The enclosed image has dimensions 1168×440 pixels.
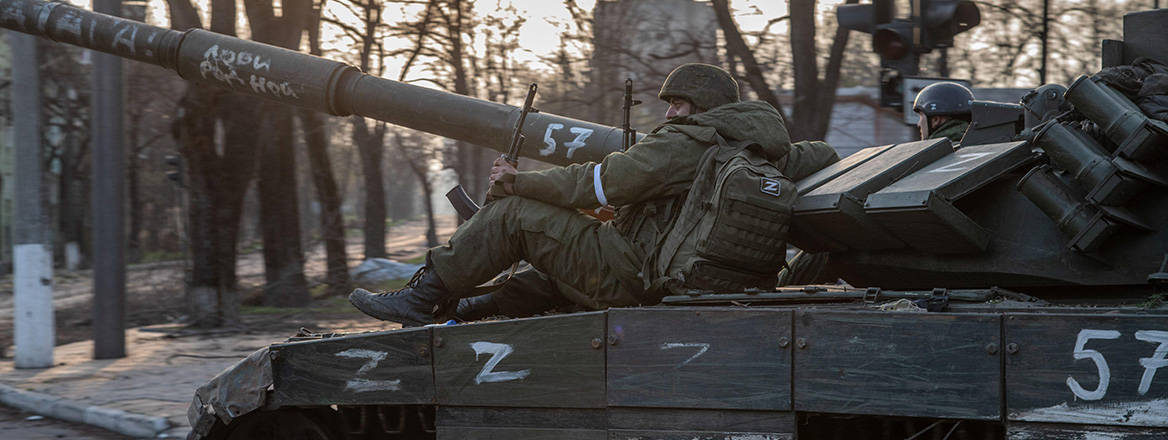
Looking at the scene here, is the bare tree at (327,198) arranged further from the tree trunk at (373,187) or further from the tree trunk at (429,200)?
the tree trunk at (429,200)

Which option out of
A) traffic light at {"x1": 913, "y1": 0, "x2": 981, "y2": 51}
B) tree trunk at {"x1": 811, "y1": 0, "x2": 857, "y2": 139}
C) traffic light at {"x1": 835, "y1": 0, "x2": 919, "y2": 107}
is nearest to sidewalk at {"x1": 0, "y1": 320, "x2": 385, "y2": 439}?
traffic light at {"x1": 835, "y1": 0, "x2": 919, "y2": 107}

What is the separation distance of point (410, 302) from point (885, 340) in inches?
76.9

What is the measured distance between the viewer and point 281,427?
4711mm

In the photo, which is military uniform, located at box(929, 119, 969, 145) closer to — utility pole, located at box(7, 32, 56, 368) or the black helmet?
the black helmet

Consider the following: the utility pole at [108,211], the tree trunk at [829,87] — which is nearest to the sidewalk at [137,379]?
the utility pole at [108,211]

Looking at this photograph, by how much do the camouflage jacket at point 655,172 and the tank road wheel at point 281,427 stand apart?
47.2 inches

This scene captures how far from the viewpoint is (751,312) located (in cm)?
365

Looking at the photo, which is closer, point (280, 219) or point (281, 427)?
point (281, 427)

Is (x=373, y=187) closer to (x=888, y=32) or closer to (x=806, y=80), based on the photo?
(x=806, y=80)

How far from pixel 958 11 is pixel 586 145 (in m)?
3.96

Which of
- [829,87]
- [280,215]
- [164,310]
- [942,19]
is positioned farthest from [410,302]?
[164,310]

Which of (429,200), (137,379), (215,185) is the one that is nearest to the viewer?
(137,379)

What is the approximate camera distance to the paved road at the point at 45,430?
6773 mm

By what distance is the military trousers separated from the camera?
4.59 meters
